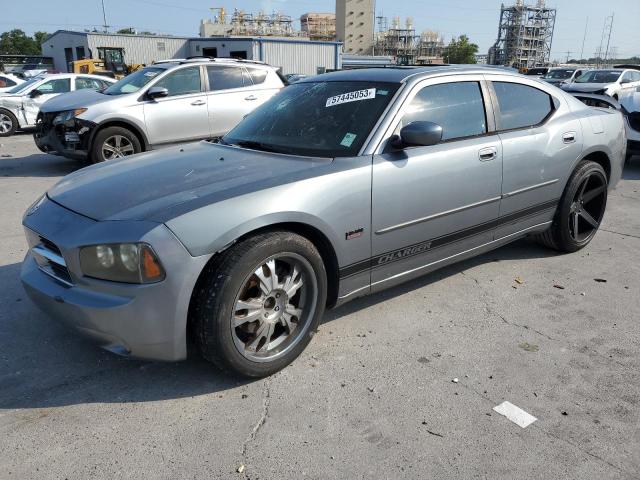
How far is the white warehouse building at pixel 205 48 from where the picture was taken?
42.4m

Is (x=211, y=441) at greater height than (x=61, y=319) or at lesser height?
lesser

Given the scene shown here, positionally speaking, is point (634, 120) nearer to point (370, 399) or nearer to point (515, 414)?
point (515, 414)

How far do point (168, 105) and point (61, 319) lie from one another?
20.0ft

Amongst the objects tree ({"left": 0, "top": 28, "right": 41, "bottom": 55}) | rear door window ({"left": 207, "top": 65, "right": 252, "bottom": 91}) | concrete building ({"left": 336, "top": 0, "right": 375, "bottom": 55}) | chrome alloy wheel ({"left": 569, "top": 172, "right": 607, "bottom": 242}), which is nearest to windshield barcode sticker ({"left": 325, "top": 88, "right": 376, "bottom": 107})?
chrome alloy wheel ({"left": 569, "top": 172, "right": 607, "bottom": 242})

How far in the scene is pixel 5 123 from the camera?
41.3ft

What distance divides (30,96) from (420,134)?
1243 cm

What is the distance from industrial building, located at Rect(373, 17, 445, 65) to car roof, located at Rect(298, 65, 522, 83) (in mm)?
130702

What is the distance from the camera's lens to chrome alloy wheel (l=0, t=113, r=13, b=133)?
12484mm

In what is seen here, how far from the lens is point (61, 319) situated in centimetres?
266

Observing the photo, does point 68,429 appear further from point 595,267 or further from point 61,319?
point 595,267

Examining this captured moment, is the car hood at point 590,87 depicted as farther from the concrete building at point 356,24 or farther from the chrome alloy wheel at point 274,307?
the concrete building at point 356,24

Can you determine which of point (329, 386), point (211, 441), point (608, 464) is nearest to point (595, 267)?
point (608, 464)

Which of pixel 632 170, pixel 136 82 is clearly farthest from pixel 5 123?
pixel 632 170

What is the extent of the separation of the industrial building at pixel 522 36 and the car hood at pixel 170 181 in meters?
134
